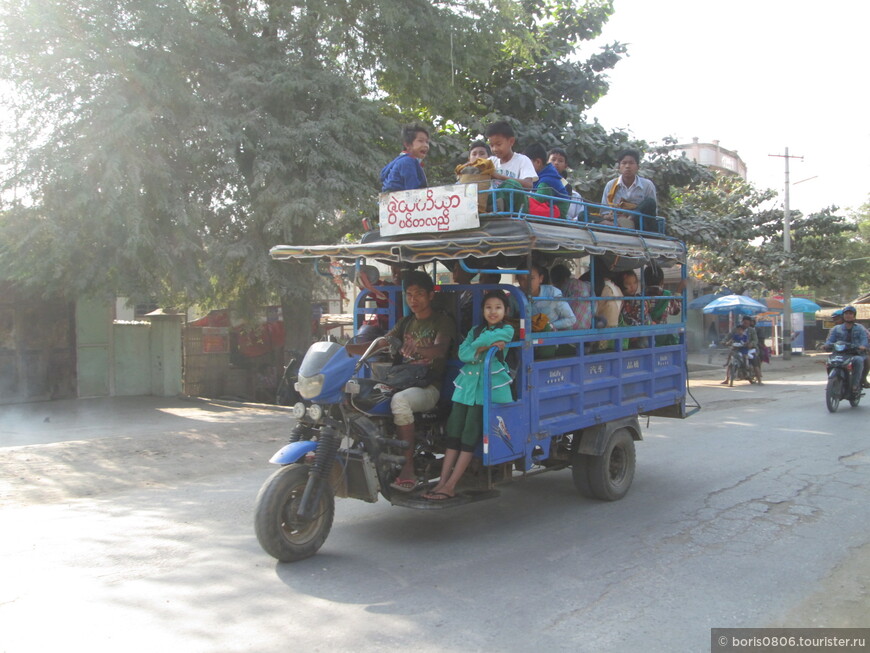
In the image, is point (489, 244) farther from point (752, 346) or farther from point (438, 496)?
point (752, 346)

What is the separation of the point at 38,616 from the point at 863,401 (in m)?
14.0

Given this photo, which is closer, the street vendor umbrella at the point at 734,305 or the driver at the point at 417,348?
the driver at the point at 417,348

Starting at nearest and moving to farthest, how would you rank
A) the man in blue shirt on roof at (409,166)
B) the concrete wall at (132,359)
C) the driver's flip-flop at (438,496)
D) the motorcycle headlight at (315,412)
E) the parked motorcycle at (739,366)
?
the motorcycle headlight at (315,412)
the driver's flip-flop at (438,496)
the man in blue shirt on roof at (409,166)
the concrete wall at (132,359)
the parked motorcycle at (739,366)

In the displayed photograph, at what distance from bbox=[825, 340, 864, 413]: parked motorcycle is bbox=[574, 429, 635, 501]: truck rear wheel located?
6.88 meters

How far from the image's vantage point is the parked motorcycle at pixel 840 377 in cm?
1175

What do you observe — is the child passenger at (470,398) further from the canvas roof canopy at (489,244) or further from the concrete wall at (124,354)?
the concrete wall at (124,354)

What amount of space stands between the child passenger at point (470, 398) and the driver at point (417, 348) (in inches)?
9.7

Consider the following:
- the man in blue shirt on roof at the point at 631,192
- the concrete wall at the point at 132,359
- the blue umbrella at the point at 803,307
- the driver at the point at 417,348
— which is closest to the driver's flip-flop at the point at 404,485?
the driver at the point at 417,348

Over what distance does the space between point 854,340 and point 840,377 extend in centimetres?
74

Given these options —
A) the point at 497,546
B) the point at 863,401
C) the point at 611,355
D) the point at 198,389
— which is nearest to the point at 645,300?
the point at 611,355

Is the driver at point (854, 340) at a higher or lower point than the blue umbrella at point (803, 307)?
lower

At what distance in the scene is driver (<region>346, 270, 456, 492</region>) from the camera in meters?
5.12

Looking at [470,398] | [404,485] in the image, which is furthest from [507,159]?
[404,485]

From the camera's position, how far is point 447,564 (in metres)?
4.71
